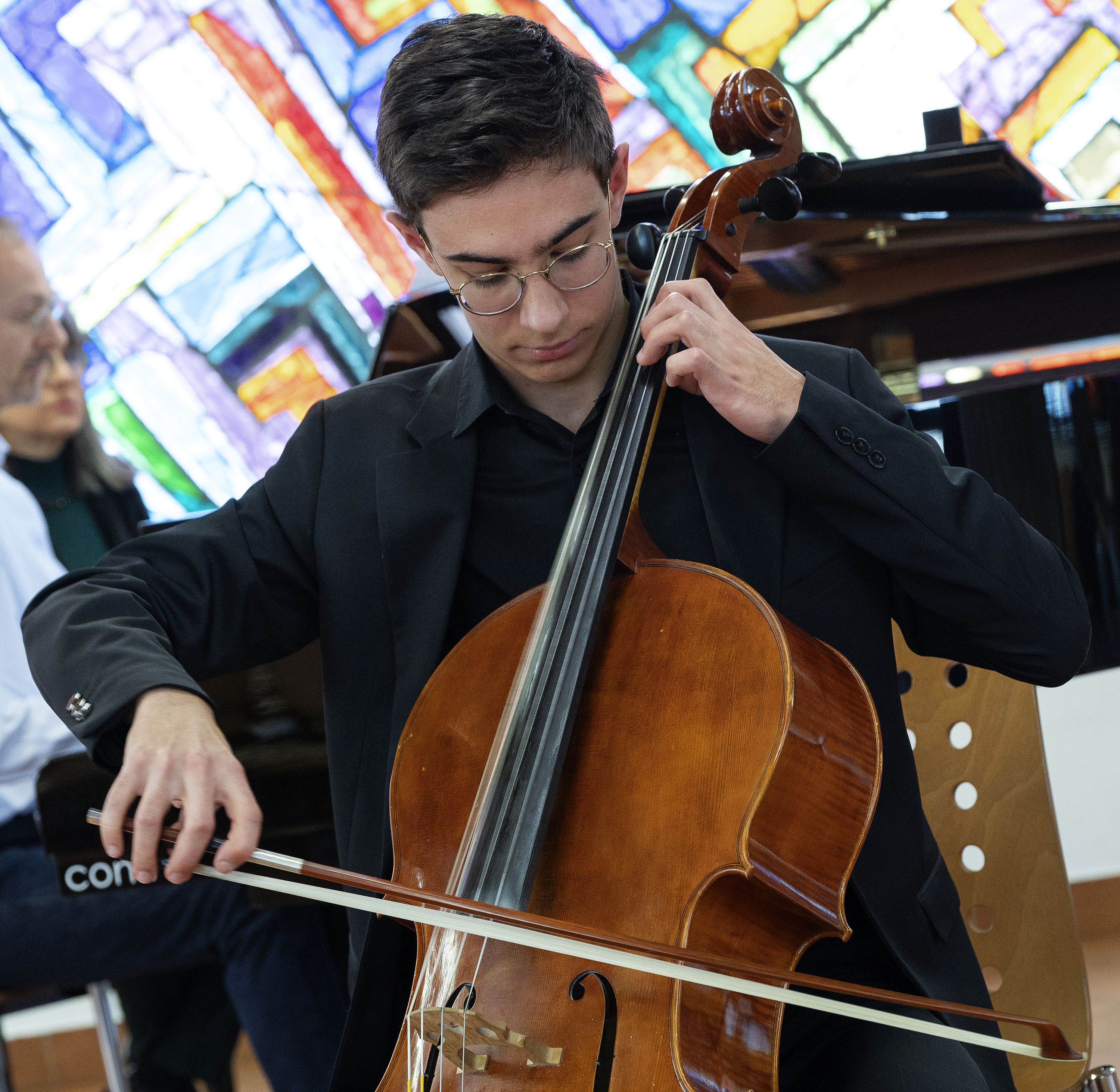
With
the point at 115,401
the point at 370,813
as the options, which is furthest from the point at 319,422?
the point at 115,401

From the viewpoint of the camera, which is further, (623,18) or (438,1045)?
(623,18)

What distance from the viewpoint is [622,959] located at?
79 cm

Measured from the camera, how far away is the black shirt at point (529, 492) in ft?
3.82

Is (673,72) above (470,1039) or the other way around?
the other way around

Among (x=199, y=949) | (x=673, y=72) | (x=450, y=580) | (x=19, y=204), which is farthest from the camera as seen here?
(x=673, y=72)

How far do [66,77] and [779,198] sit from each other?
2866 millimetres

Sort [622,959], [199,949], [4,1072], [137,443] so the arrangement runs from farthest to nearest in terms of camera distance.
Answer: [137,443]
[4,1072]
[199,949]
[622,959]

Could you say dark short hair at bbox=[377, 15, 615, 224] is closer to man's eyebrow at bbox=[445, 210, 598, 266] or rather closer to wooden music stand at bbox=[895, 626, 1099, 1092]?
man's eyebrow at bbox=[445, 210, 598, 266]

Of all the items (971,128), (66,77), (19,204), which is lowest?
(971,128)

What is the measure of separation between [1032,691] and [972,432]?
1.54 ft

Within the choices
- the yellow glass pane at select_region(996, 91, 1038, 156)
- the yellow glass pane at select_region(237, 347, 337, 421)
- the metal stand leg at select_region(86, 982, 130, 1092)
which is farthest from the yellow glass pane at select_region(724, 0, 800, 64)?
the metal stand leg at select_region(86, 982, 130, 1092)

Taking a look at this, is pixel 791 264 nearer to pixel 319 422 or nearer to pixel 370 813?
pixel 319 422

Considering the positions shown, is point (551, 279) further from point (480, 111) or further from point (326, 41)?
point (326, 41)

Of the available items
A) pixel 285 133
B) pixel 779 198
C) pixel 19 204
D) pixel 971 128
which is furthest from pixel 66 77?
pixel 779 198
